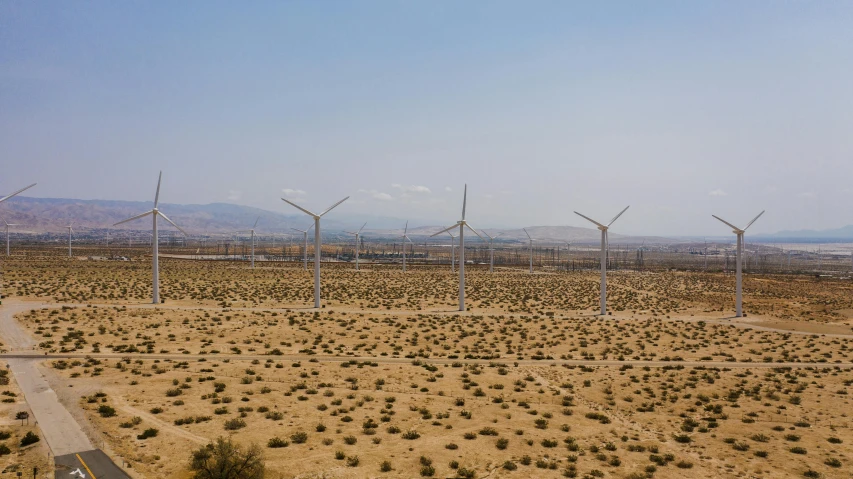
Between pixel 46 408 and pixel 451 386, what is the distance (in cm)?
2224

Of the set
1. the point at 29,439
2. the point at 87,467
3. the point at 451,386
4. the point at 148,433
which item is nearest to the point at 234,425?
the point at 148,433

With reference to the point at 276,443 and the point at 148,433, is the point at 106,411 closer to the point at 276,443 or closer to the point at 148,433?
the point at 148,433

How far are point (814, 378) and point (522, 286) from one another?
224 ft

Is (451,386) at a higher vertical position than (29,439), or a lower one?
lower

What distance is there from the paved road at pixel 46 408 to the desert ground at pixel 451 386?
2.26ft

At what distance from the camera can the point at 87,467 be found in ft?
66.1

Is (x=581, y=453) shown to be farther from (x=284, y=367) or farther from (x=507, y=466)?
(x=284, y=367)

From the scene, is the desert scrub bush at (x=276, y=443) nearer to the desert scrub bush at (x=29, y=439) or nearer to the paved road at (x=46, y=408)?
the paved road at (x=46, y=408)

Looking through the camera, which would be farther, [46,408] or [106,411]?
[46,408]

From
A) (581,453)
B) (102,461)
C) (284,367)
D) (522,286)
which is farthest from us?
(522,286)

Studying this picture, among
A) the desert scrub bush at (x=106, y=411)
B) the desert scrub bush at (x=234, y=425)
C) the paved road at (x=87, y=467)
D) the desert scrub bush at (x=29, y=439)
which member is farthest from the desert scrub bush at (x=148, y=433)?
the desert scrub bush at (x=29, y=439)

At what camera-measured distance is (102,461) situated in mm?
20812

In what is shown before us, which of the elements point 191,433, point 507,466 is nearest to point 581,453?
point 507,466

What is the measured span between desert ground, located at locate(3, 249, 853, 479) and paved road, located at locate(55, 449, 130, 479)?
0.75 meters
